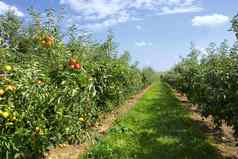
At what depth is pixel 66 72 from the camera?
700 cm

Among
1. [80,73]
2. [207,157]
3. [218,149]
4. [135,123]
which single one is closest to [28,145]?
[80,73]

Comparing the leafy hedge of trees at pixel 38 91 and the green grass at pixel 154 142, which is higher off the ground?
the leafy hedge of trees at pixel 38 91

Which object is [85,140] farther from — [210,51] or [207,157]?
[210,51]

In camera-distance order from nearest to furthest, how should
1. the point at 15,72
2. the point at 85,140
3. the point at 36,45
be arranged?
the point at 15,72 → the point at 36,45 → the point at 85,140

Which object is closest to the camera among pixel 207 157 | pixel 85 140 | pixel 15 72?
Result: pixel 15 72

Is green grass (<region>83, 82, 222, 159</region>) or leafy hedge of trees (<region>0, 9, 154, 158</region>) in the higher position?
leafy hedge of trees (<region>0, 9, 154, 158</region>)

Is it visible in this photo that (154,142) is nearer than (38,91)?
No

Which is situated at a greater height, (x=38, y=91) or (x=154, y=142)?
(x=38, y=91)

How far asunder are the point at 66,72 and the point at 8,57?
148cm

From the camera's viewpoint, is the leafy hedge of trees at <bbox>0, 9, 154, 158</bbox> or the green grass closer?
the leafy hedge of trees at <bbox>0, 9, 154, 158</bbox>

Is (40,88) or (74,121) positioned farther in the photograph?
(74,121)

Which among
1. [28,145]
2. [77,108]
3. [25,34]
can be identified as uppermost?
[25,34]

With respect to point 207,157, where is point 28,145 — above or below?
above

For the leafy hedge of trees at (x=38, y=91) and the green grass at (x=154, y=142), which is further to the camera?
the green grass at (x=154, y=142)
